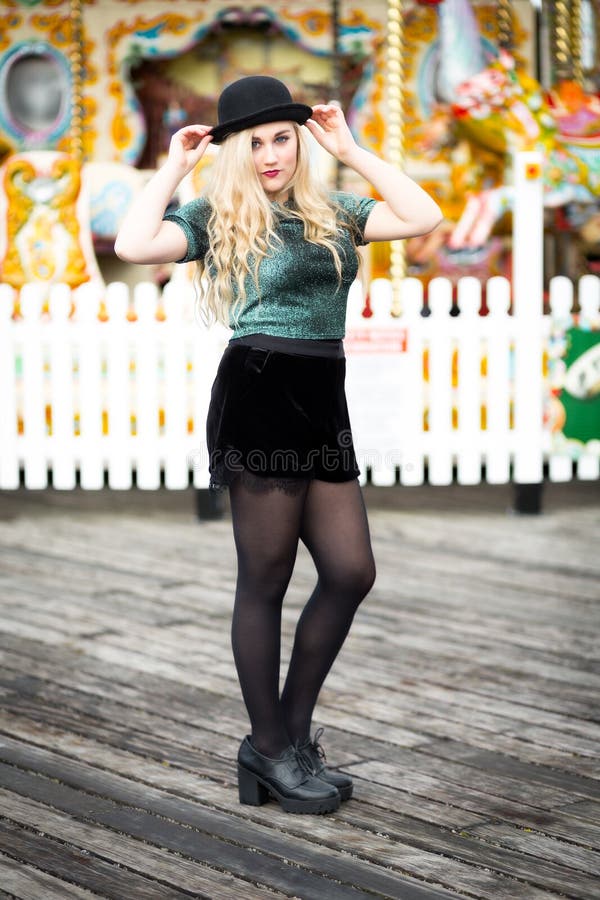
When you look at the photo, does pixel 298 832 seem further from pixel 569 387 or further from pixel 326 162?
pixel 326 162

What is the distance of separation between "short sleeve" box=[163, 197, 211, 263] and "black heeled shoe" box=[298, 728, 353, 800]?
1139mm

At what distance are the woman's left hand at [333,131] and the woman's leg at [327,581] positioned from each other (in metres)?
0.74

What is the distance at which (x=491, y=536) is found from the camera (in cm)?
659

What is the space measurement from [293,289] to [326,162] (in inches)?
258

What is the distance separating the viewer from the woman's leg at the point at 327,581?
9.80 feet

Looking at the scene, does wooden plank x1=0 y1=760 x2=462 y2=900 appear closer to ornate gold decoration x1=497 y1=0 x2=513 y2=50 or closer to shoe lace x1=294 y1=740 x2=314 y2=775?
shoe lace x1=294 y1=740 x2=314 y2=775

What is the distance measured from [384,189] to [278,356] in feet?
1.45

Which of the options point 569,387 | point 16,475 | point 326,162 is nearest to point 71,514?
point 16,475

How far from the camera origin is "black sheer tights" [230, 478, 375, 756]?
9.77ft

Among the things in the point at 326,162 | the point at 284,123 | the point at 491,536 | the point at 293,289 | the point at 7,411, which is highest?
the point at 326,162

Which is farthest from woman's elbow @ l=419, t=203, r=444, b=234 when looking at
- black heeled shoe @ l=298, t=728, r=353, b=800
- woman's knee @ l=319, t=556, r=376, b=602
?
black heeled shoe @ l=298, t=728, r=353, b=800

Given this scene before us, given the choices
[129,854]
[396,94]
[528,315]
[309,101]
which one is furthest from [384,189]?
[309,101]

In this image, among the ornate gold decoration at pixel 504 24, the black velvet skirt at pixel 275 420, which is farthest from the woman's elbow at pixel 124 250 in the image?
the ornate gold decoration at pixel 504 24

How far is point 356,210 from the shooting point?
3.02 metres
